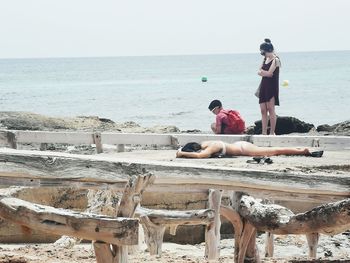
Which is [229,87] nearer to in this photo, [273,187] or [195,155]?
[195,155]

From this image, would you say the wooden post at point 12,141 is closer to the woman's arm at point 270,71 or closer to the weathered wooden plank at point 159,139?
the weathered wooden plank at point 159,139

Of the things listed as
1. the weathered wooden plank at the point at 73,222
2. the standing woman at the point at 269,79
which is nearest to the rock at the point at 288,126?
the standing woman at the point at 269,79

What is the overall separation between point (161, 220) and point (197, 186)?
2.27 ft

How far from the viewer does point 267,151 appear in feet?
38.2

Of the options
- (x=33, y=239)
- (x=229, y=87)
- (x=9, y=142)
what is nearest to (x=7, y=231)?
(x=33, y=239)

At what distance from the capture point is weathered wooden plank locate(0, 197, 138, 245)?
5.41 meters

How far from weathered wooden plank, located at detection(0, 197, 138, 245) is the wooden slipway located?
1.50ft

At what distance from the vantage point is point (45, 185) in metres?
6.17

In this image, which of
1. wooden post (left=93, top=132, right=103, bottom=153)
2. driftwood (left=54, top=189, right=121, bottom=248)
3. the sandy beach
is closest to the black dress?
the sandy beach

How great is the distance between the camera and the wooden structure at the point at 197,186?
574cm

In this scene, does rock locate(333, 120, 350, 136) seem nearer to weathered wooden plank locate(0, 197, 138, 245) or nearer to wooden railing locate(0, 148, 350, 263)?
wooden railing locate(0, 148, 350, 263)

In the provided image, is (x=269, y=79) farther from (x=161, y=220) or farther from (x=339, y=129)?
(x=339, y=129)

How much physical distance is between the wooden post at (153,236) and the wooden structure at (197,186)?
0.12 ft

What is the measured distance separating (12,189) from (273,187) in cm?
483
